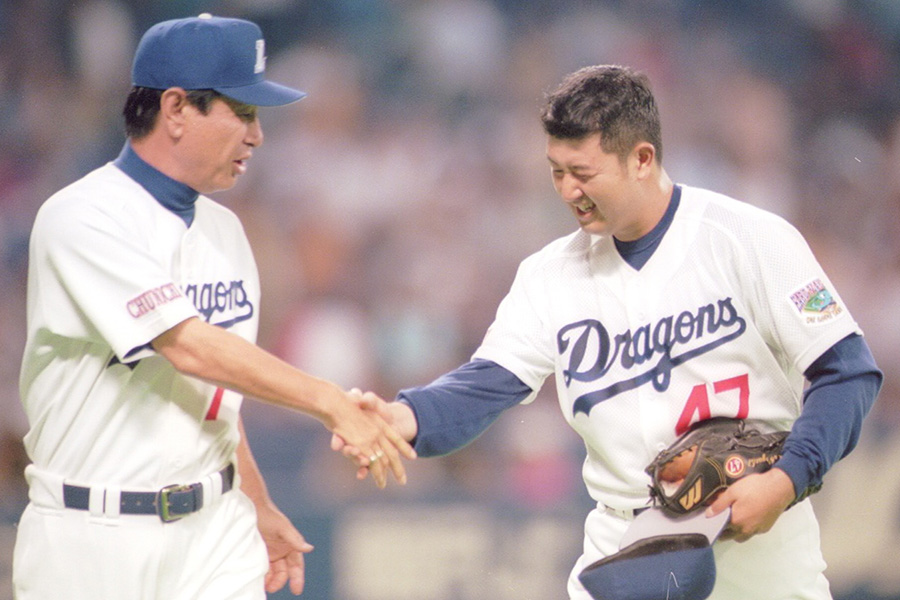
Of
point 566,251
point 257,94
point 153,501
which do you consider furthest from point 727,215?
point 153,501

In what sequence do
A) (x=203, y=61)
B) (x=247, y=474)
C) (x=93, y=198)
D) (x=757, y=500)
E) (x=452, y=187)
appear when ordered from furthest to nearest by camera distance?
(x=452, y=187) → (x=247, y=474) → (x=203, y=61) → (x=93, y=198) → (x=757, y=500)

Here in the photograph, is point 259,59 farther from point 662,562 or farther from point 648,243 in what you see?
point 662,562

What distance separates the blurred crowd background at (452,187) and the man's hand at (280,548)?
1.78m

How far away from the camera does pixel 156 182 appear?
2990 mm

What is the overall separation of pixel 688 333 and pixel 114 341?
1.39 metres

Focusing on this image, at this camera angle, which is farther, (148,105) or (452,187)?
(452,187)

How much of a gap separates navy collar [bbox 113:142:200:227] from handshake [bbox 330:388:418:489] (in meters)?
0.66

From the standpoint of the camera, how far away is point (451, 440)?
3152mm

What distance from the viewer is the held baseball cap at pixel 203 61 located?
2.96m

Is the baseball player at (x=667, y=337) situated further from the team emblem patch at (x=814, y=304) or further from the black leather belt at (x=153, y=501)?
the black leather belt at (x=153, y=501)

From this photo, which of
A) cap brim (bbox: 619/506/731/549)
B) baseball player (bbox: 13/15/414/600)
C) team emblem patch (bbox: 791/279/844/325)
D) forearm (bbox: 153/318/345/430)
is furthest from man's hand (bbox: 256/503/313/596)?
team emblem patch (bbox: 791/279/844/325)

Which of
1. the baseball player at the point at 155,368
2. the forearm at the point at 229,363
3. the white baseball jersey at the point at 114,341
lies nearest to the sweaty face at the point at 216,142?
the baseball player at the point at 155,368

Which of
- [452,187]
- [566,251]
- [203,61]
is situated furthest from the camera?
[452,187]

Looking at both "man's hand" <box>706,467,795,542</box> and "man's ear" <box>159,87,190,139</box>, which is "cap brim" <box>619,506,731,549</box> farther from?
"man's ear" <box>159,87,190,139</box>
